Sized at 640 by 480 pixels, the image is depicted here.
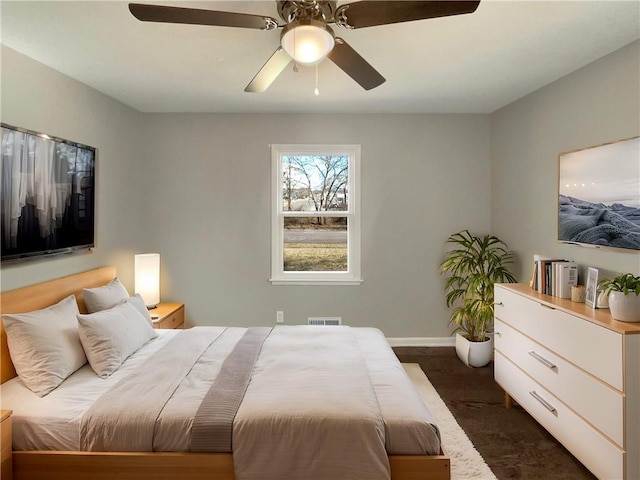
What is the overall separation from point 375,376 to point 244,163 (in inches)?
109

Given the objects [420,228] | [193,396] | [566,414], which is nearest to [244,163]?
[420,228]

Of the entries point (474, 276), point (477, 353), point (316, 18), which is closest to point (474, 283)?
point (474, 276)

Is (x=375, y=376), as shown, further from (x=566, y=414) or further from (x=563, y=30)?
(x=563, y=30)

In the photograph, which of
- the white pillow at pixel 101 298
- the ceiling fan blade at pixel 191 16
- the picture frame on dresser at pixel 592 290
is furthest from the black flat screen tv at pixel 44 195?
the picture frame on dresser at pixel 592 290

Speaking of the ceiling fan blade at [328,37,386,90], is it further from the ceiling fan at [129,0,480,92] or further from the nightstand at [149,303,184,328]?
the nightstand at [149,303,184,328]

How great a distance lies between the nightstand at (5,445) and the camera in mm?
1769

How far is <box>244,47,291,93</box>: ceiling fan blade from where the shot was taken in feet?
6.84

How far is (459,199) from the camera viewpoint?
4.18 meters

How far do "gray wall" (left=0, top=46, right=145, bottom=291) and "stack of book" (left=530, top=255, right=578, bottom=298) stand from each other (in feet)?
11.9

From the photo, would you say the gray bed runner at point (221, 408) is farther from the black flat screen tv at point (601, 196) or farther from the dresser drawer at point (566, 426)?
the black flat screen tv at point (601, 196)

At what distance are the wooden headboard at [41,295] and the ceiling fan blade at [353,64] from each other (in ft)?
7.92

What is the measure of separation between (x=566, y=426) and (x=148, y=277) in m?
3.58

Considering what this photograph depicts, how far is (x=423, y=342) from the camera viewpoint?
4.21 meters

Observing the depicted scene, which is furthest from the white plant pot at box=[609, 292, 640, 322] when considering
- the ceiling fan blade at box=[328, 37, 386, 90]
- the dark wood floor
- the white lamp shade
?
the white lamp shade
